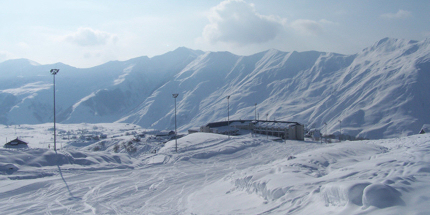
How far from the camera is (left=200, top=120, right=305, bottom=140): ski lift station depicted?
44844 mm

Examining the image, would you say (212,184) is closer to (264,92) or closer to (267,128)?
(267,128)

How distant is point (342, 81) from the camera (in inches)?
3863

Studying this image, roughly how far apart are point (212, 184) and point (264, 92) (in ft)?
323

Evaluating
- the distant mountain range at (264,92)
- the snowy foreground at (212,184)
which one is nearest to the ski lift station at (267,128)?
the distant mountain range at (264,92)

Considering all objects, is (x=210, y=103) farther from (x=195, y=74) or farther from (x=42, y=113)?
(x=42, y=113)

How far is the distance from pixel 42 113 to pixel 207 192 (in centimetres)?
14811

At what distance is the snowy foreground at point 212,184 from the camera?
7375mm

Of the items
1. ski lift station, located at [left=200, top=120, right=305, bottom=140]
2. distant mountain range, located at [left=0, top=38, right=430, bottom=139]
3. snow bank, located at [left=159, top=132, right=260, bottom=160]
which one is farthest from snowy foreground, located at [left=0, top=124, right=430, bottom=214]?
distant mountain range, located at [left=0, top=38, right=430, bottom=139]

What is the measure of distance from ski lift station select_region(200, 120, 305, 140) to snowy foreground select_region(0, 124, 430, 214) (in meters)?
21.1

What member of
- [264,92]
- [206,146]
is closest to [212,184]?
[206,146]

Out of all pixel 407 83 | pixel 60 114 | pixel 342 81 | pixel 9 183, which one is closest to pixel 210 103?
pixel 342 81

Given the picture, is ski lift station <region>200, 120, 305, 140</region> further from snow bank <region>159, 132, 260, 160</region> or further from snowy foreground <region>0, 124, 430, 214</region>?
snowy foreground <region>0, 124, 430, 214</region>

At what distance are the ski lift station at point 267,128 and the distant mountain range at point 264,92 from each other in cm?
2084

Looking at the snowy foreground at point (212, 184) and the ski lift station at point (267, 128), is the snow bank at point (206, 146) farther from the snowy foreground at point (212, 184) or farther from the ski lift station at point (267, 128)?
the ski lift station at point (267, 128)
